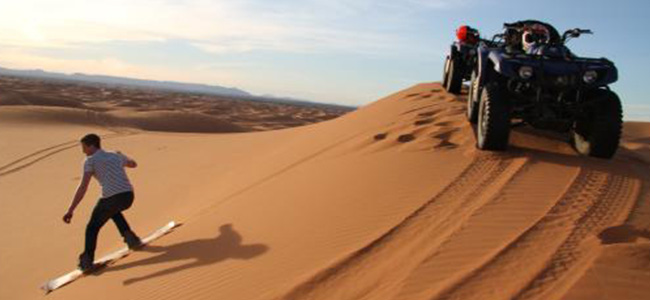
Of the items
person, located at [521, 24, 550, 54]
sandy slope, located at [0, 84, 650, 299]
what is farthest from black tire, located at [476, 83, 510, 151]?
person, located at [521, 24, 550, 54]

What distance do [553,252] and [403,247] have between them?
102cm

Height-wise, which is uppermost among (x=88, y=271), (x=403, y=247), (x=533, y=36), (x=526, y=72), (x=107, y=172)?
(x=533, y=36)

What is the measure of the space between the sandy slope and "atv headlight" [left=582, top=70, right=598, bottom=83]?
2.62 ft

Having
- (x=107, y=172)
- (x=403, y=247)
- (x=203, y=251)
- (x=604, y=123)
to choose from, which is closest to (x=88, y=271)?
(x=107, y=172)

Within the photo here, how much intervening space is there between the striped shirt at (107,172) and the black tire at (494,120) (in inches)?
147

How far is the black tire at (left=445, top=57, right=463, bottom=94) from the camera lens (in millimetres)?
10438

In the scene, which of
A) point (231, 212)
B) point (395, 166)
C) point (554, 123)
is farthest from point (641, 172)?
point (231, 212)

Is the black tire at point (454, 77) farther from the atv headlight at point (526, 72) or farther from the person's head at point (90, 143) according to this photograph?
the person's head at point (90, 143)

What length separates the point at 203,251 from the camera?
17.7 ft

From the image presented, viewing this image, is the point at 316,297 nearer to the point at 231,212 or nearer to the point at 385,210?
the point at 385,210

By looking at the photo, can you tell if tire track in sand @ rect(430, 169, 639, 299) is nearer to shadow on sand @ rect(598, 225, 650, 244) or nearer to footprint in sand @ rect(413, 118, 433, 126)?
shadow on sand @ rect(598, 225, 650, 244)

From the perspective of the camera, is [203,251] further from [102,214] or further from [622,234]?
[622,234]

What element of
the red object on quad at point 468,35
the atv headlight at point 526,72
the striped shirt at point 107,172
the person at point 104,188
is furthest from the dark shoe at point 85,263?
the red object on quad at point 468,35

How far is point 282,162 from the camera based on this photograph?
28.9 ft
